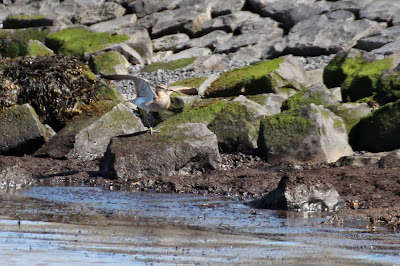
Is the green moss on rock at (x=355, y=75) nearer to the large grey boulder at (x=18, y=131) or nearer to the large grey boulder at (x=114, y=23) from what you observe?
the large grey boulder at (x=18, y=131)

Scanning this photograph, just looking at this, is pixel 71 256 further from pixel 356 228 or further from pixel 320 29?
pixel 320 29

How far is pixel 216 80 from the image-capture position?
16953 mm

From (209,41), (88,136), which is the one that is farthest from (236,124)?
(209,41)

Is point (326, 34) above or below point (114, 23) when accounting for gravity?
above

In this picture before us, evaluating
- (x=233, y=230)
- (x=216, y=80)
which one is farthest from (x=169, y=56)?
(x=233, y=230)

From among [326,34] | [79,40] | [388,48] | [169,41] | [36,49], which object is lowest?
[169,41]

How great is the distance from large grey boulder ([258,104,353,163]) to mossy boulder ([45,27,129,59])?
12965 millimetres

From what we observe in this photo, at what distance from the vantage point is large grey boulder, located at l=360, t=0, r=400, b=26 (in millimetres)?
23370

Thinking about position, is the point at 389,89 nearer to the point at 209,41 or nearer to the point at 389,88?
the point at 389,88

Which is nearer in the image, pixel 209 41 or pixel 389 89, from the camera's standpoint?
pixel 389 89

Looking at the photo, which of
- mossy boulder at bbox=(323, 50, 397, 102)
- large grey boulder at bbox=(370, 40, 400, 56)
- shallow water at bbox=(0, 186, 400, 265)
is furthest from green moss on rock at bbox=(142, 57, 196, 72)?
shallow water at bbox=(0, 186, 400, 265)

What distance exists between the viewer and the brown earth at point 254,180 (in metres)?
8.54

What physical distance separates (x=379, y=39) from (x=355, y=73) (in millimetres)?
6340

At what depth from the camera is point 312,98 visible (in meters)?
14.0
